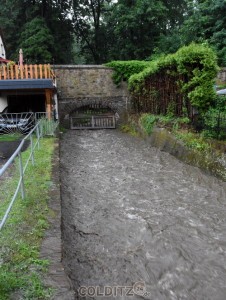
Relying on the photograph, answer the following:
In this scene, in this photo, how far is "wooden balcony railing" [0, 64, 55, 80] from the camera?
1418cm

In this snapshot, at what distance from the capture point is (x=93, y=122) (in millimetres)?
18953

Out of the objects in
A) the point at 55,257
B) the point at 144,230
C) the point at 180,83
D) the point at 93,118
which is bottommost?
the point at 144,230

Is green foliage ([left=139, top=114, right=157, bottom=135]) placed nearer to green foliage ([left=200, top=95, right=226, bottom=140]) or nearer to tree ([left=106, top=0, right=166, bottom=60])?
green foliage ([left=200, top=95, right=226, bottom=140])

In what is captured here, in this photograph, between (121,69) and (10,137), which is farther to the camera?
(121,69)

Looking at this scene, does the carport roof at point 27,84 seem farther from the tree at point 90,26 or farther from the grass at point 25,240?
the tree at point 90,26

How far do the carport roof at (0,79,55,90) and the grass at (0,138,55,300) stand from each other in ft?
25.3

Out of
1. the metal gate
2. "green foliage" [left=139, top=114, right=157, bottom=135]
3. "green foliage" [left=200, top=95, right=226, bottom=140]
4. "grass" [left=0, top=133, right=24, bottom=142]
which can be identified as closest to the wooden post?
"grass" [left=0, top=133, right=24, bottom=142]

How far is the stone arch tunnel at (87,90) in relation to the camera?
18891 millimetres

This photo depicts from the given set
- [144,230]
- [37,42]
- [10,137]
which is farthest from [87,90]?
[144,230]

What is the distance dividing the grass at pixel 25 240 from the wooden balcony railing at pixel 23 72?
864 centimetres

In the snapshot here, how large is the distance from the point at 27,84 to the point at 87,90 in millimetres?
5956

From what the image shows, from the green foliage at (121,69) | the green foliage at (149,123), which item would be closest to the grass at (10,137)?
the green foliage at (149,123)

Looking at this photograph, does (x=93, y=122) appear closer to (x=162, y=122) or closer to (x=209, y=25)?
(x=162, y=122)

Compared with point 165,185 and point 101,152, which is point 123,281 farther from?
point 101,152
